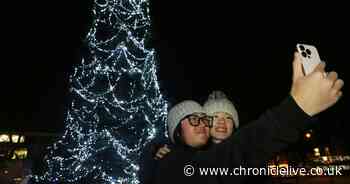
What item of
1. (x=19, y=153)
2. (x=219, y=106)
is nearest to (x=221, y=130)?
(x=219, y=106)

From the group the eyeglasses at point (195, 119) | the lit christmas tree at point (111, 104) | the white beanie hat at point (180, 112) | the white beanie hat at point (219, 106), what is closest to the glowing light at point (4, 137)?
the lit christmas tree at point (111, 104)

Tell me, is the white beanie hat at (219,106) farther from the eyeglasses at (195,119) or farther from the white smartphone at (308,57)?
the white smartphone at (308,57)

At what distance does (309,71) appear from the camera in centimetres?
115

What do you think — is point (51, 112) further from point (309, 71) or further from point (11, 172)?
point (309, 71)

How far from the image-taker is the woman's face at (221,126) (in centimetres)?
334

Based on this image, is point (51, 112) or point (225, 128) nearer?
point (225, 128)

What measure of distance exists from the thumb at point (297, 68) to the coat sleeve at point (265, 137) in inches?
3.9

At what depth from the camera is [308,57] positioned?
3.90 feet

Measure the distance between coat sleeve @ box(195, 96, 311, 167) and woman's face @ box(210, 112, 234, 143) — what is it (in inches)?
83.2

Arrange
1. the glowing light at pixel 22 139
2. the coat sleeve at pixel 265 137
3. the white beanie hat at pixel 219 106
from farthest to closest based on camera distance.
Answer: the glowing light at pixel 22 139 → the white beanie hat at pixel 219 106 → the coat sleeve at pixel 265 137

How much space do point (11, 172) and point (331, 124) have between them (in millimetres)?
21730

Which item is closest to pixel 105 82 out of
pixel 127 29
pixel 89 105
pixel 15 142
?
pixel 89 105

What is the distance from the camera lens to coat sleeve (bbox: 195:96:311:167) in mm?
1071

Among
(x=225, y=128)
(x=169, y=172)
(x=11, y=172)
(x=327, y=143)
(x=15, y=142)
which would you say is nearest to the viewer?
(x=169, y=172)
